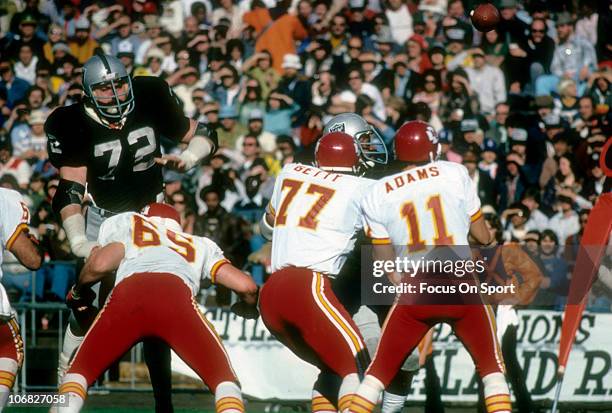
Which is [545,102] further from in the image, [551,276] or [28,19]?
[28,19]

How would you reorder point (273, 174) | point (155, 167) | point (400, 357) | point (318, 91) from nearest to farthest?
point (400, 357) → point (155, 167) → point (273, 174) → point (318, 91)

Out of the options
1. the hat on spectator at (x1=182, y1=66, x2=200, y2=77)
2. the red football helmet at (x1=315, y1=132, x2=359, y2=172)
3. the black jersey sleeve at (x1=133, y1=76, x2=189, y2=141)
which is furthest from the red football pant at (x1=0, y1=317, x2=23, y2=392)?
the hat on spectator at (x1=182, y1=66, x2=200, y2=77)

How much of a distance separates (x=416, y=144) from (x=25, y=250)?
2540 mm

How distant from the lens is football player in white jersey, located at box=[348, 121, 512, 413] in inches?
284

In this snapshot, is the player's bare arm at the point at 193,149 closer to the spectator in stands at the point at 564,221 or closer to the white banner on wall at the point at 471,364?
the white banner on wall at the point at 471,364

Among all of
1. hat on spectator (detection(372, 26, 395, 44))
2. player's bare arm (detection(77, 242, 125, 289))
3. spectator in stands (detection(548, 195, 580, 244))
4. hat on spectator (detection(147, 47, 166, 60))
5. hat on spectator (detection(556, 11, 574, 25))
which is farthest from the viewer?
hat on spectator (detection(147, 47, 166, 60))

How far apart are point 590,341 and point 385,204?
3980 mm

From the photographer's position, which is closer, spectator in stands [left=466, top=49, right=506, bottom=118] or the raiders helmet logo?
the raiders helmet logo

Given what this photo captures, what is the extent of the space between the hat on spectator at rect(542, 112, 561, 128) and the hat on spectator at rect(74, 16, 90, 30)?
6.32m

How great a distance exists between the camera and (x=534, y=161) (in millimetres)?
13758

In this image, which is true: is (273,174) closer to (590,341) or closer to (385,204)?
(590,341)

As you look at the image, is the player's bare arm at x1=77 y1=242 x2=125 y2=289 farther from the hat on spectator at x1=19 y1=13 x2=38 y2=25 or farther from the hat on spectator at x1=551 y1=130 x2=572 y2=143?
the hat on spectator at x1=19 y1=13 x2=38 y2=25

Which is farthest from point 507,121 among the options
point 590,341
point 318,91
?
point 590,341

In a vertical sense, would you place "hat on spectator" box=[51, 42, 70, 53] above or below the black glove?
above
